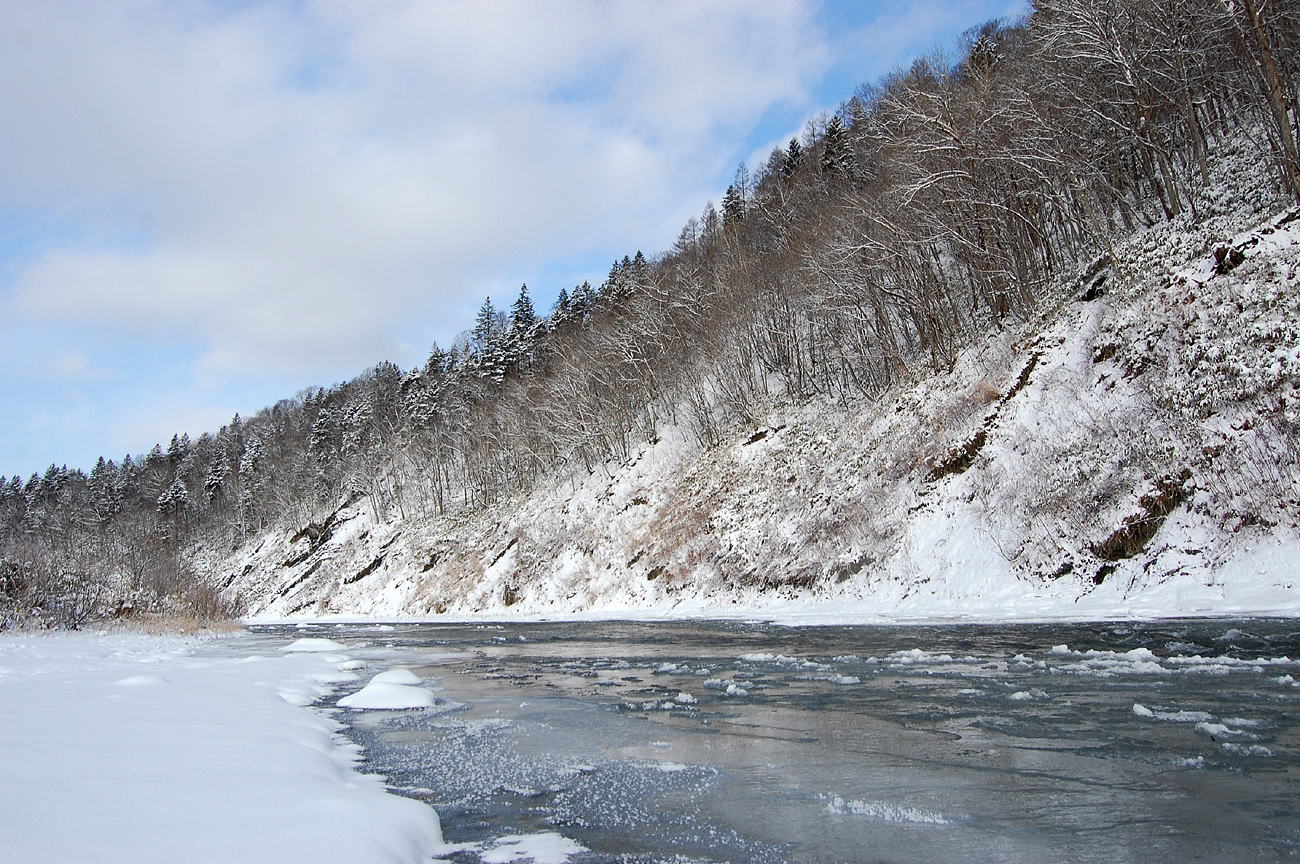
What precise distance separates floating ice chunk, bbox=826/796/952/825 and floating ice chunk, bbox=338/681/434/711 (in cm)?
606

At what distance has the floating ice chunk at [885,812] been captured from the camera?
13.5 ft

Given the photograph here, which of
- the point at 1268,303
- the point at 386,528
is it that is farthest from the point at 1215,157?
the point at 386,528

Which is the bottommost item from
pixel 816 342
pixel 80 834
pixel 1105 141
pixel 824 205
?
pixel 80 834

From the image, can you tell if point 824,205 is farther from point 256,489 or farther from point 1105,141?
point 256,489

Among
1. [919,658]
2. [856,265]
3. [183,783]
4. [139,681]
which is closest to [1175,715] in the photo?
[919,658]

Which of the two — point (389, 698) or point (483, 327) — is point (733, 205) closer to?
point (483, 327)

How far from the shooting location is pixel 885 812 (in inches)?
168

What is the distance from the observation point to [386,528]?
60.8m

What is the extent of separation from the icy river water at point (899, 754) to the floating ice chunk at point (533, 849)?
87 mm

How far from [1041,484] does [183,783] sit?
18.9 meters

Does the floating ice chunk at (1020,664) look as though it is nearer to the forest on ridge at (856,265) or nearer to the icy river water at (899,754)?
the icy river water at (899,754)

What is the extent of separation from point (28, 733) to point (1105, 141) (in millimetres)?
32150

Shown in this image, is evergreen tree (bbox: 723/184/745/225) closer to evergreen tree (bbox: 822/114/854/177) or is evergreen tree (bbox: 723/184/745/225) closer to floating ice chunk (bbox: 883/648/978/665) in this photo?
evergreen tree (bbox: 822/114/854/177)

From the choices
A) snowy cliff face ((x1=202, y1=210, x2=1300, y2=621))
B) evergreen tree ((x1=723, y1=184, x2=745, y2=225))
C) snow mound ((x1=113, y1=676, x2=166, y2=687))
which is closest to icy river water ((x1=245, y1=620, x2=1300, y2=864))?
snow mound ((x1=113, y1=676, x2=166, y2=687))
